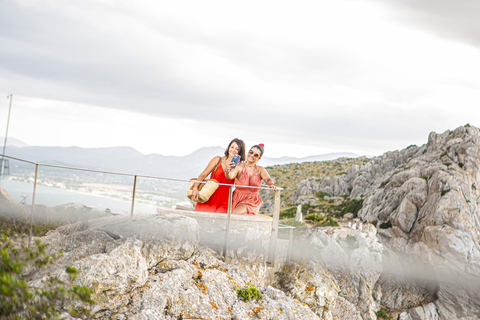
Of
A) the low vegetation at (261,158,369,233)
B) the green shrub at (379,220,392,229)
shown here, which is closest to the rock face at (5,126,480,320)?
the green shrub at (379,220,392,229)

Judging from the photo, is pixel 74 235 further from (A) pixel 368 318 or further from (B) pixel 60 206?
(A) pixel 368 318

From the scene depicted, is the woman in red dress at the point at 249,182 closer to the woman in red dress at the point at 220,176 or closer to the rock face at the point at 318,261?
the woman in red dress at the point at 220,176

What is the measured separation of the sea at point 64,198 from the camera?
845 cm

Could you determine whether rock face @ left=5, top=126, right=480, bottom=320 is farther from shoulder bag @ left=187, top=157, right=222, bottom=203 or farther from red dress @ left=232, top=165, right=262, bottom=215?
shoulder bag @ left=187, top=157, right=222, bottom=203

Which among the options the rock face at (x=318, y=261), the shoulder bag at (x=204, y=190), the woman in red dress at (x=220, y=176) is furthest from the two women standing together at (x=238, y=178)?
the rock face at (x=318, y=261)

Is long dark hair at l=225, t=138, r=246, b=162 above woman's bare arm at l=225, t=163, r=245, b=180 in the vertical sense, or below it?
above

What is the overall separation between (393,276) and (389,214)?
1103cm

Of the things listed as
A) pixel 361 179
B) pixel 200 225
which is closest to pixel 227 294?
pixel 200 225

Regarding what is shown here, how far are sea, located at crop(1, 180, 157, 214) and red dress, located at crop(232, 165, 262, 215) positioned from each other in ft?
7.68

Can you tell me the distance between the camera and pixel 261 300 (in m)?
9.05

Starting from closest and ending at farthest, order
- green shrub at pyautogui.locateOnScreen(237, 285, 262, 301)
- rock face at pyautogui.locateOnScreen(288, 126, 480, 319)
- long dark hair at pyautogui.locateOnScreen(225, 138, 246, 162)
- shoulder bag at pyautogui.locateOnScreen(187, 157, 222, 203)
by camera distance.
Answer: green shrub at pyautogui.locateOnScreen(237, 285, 262, 301)
shoulder bag at pyautogui.locateOnScreen(187, 157, 222, 203)
long dark hair at pyautogui.locateOnScreen(225, 138, 246, 162)
rock face at pyautogui.locateOnScreen(288, 126, 480, 319)

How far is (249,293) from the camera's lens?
8.83m

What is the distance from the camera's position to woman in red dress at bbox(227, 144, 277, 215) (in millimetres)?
10688

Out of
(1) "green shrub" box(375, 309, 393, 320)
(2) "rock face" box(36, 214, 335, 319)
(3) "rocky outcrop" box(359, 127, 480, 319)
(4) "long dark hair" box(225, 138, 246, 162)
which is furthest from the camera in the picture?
(3) "rocky outcrop" box(359, 127, 480, 319)
